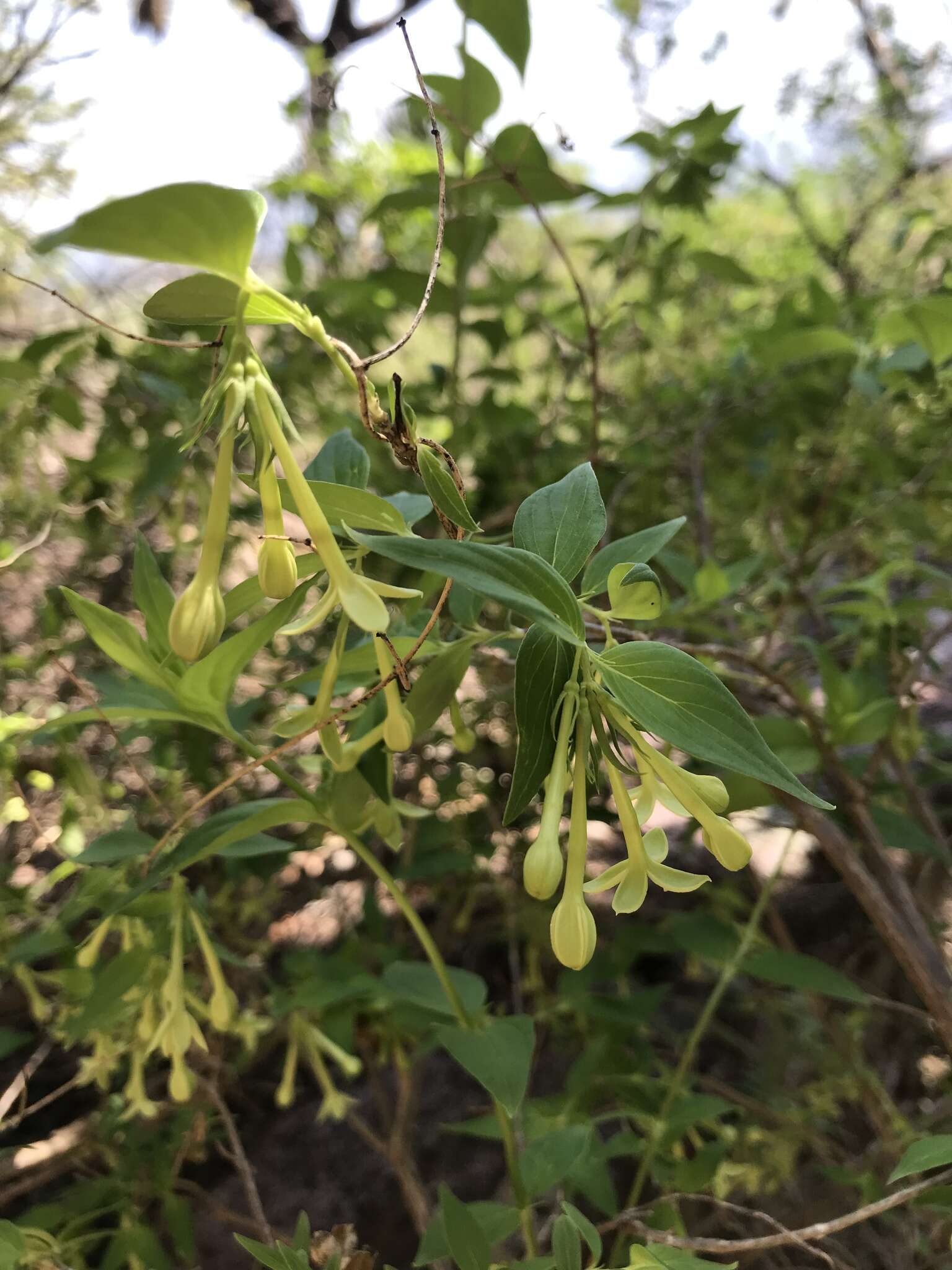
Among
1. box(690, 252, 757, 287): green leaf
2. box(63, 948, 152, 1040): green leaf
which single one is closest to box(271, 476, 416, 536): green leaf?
box(63, 948, 152, 1040): green leaf

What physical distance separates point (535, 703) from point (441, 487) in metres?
0.09

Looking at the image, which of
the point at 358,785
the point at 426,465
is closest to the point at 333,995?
the point at 358,785

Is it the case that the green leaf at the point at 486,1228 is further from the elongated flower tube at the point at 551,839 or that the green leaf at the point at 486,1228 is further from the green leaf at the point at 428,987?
the elongated flower tube at the point at 551,839

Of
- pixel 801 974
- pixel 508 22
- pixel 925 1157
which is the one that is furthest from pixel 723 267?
pixel 925 1157

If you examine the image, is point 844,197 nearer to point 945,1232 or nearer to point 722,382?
point 722,382

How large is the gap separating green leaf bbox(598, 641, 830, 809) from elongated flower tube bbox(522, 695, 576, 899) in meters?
0.03

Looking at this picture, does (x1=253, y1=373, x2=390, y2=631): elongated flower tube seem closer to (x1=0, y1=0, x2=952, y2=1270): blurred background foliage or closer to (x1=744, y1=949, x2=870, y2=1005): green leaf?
(x1=0, y1=0, x2=952, y2=1270): blurred background foliage

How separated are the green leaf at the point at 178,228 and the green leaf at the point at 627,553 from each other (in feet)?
0.64

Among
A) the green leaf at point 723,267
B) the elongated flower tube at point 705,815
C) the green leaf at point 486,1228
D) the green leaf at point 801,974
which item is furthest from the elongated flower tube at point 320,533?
the green leaf at point 723,267

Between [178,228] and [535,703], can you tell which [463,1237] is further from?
[178,228]

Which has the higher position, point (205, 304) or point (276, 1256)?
point (205, 304)

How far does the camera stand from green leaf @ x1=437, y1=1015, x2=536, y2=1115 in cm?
41

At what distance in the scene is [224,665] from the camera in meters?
0.41

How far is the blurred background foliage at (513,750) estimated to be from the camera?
2.09ft
